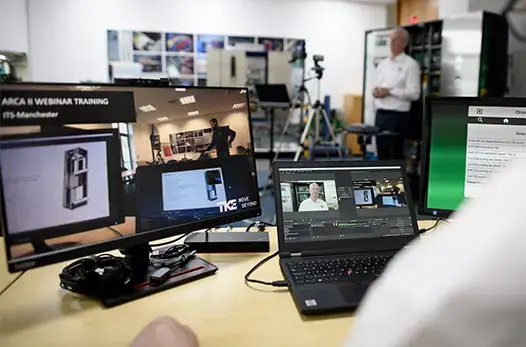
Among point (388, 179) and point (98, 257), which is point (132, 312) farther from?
point (388, 179)

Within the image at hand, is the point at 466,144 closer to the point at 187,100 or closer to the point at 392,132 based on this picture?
the point at 187,100

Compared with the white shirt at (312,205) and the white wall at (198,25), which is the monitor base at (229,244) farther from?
the white wall at (198,25)

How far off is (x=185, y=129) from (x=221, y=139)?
108 mm

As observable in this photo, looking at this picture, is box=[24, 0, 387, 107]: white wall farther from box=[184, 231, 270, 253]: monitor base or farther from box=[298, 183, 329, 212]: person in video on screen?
box=[298, 183, 329, 212]: person in video on screen

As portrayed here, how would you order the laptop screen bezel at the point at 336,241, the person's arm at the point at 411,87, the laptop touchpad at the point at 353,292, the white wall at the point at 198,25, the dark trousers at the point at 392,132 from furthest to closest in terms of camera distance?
the white wall at the point at 198,25, the person's arm at the point at 411,87, the dark trousers at the point at 392,132, the laptop screen bezel at the point at 336,241, the laptop touchpad at the point at 353,292

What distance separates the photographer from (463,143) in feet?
4.40

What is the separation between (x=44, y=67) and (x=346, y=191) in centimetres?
640

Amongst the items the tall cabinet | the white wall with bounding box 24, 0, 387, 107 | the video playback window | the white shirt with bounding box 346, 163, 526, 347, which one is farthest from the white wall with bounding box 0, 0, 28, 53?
the white shirt with bounding box 346, 163, 526, 347

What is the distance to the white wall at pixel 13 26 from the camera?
5.63 meters

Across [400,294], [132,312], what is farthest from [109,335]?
[400,294]

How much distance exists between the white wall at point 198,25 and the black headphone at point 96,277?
5467 millimetres

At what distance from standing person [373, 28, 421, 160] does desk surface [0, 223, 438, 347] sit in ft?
13.7

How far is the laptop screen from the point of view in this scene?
47.1 inches

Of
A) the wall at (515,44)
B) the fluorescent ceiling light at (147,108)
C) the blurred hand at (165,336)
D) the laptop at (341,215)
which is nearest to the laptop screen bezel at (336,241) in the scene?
the laptop at (341,215)
